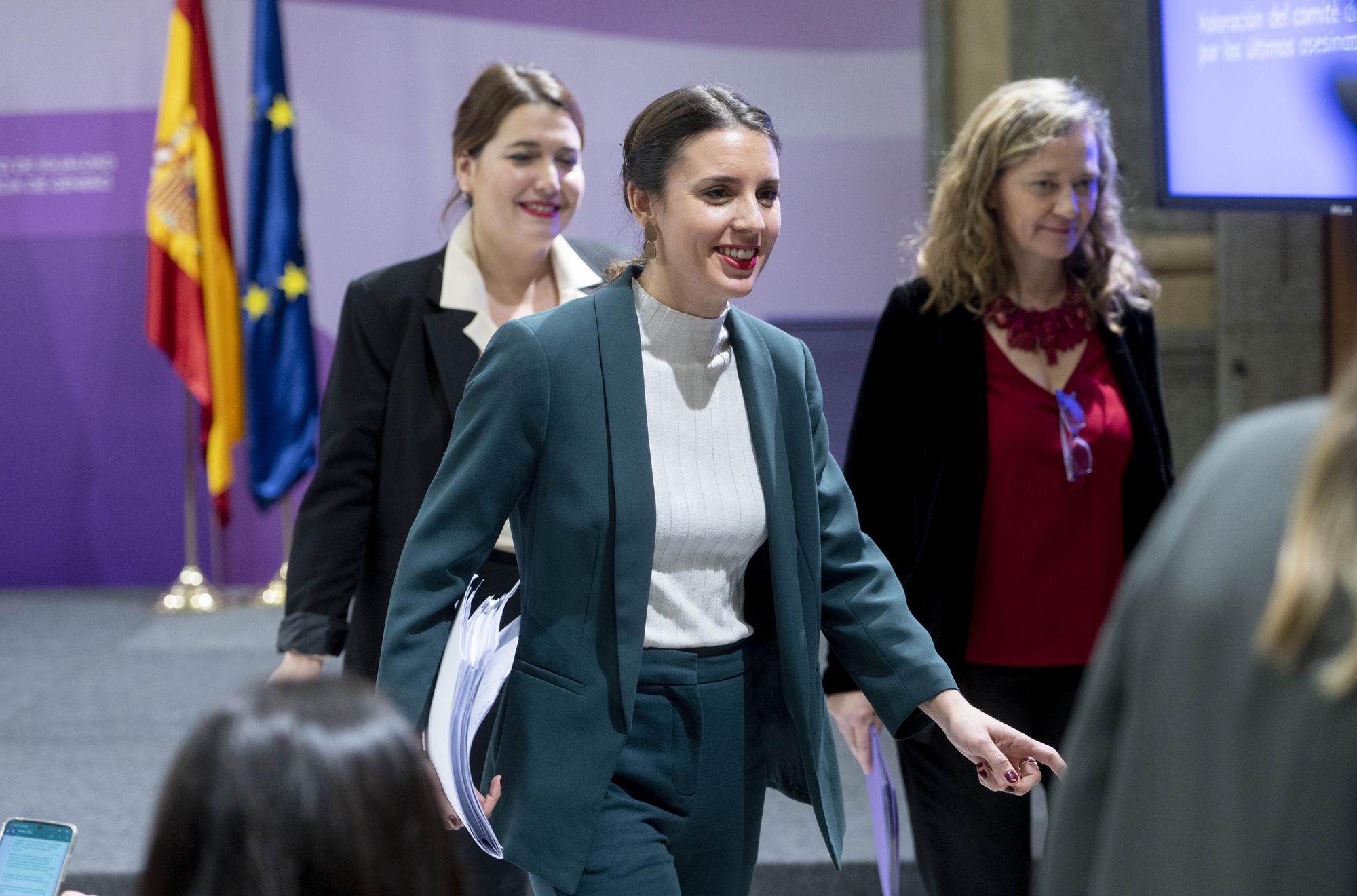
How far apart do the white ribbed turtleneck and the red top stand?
0.75 m

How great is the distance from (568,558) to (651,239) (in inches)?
19.1

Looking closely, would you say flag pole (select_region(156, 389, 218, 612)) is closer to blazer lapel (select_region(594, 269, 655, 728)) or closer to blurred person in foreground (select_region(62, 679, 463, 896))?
blazer lapel (select_region(594, 269, 655, 728))

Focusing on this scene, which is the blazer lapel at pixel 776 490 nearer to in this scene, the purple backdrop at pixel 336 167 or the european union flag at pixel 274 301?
the european union flag at pixel 274 301

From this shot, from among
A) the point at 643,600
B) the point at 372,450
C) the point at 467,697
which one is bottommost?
the point at 467,697

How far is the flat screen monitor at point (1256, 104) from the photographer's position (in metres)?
3.46

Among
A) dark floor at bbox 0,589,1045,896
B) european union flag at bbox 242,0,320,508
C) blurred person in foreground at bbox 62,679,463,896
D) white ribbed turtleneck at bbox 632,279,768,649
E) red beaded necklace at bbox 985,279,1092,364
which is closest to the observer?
blurred person in foreground at bbox 62,679,463,896

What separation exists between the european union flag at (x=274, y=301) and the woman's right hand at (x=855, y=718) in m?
4.39

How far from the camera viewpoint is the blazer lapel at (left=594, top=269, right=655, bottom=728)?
1.97 metres

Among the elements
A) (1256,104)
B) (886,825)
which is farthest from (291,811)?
(1256,104)

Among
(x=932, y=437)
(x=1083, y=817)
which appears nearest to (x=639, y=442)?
(x=932, y=437)

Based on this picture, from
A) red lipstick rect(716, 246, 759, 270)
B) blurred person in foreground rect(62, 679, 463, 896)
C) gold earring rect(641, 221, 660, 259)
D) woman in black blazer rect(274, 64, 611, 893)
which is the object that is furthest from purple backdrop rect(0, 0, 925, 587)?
blurred person in foreground rect(62, 679, 463, 896)

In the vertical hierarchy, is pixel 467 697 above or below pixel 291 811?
below

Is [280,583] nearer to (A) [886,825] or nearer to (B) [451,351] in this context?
(B) [451,351]

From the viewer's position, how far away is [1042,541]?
107 inches
